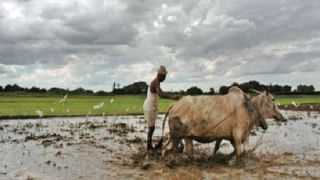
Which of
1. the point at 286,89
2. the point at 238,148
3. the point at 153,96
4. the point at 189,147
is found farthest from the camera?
the point at 286,89

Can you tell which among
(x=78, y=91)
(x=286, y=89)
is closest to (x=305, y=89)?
(x=286, y=89)

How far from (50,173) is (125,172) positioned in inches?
68.2

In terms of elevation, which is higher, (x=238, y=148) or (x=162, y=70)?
(x=162, y=70)

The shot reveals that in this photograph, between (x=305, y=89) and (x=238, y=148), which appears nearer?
(x=238, y=148)

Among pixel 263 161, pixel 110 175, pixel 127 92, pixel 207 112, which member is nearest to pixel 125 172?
pixel 110 175

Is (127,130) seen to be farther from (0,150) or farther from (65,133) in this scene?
(0,150)

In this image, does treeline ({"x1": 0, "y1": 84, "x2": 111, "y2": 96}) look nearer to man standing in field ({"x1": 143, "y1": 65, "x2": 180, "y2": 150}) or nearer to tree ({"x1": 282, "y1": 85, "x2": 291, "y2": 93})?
tree ({"x1": 282, "y1": 85, "x2": 291, "y2": 93})

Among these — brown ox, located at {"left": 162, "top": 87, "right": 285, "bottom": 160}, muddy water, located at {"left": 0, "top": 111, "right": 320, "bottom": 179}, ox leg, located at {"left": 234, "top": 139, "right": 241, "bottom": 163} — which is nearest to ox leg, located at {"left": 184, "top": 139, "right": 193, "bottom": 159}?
brown ox, located at {"left": 162, "top": 87, "right": 285, "bottom": 160}

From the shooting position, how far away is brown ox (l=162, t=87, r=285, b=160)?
10.9m

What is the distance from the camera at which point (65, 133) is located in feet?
67.3

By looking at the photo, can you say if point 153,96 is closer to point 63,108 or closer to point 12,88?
point 63,108

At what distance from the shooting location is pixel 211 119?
10.9 m

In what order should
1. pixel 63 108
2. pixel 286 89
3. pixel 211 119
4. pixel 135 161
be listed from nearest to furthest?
pixel 211 119 → pixel 135 161 → pixel 63 108 → pixel 286 89

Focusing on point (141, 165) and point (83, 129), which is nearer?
point (141, 165)
